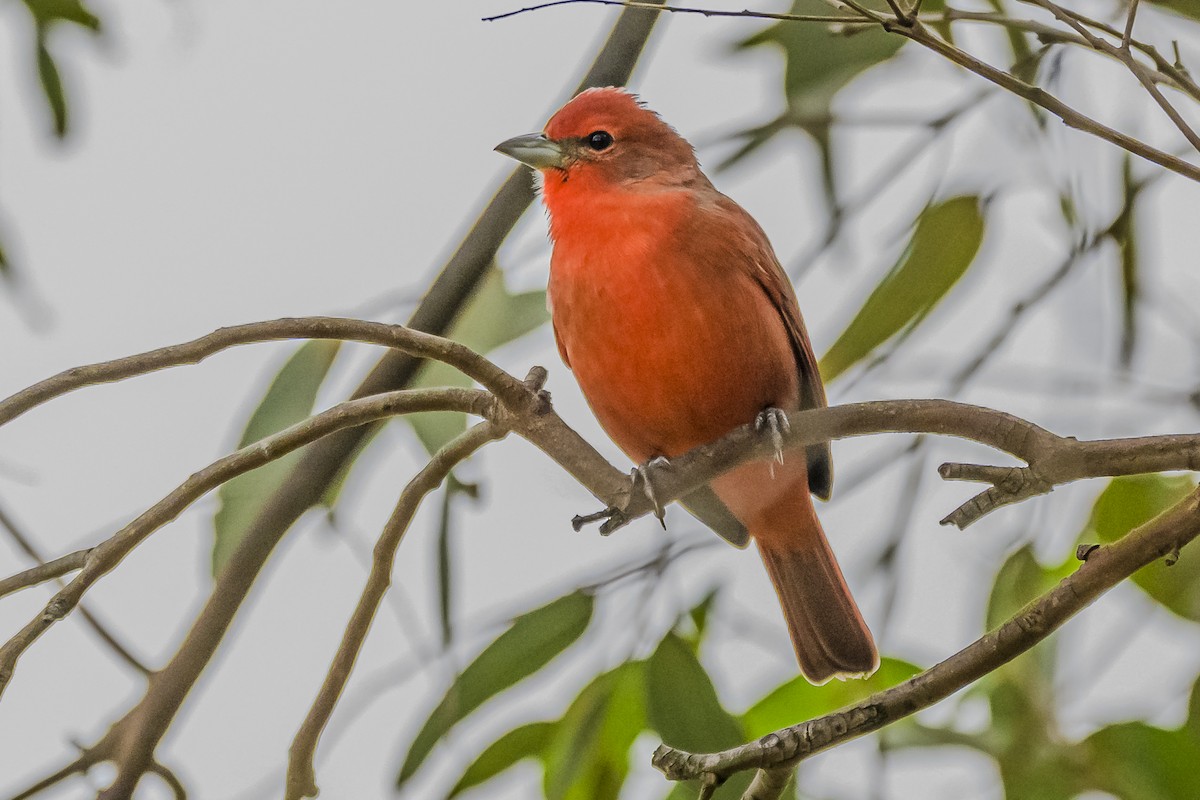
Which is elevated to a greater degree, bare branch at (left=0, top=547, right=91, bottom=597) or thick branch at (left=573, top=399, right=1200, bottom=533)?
bare branch at (left=0, top=547, right=91, bottom=597)

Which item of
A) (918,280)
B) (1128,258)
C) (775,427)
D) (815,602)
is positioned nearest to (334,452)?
(775,427)

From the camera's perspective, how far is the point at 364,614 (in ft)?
6.24

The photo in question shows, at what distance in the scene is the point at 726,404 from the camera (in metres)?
2.34

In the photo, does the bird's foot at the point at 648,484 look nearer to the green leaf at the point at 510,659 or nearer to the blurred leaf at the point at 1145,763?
the green leaf at the point at 510,659

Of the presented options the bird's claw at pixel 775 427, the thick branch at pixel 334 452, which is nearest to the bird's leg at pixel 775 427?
the bird's claw at pixel 775 427

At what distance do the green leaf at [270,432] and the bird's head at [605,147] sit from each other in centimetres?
56

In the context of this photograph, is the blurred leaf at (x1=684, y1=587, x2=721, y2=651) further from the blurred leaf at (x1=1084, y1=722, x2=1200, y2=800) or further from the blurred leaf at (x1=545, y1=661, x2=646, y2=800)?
the blurred leaf at (x1=1084, y1=722, x2=1200, y2=800)

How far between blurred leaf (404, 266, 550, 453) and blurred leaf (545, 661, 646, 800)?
1.81 ft

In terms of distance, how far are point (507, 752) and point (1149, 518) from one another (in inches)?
47.4

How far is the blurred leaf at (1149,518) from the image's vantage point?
7.78 ft

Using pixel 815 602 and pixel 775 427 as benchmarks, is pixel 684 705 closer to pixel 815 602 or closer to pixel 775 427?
pixel 815 602

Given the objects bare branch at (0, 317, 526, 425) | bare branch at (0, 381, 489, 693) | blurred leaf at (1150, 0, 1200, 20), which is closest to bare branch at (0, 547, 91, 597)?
bare branch at (0, 381, 489, 693)

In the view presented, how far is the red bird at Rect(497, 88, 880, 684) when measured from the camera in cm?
231

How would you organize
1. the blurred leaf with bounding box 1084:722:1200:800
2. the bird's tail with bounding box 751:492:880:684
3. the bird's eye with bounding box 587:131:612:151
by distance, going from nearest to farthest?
the blurred leaf with bounding box 1084:722:1200:800
the bird's tail with bounding box 751:492:880:684
the bird's eye with bounding box 587:131:612:151
